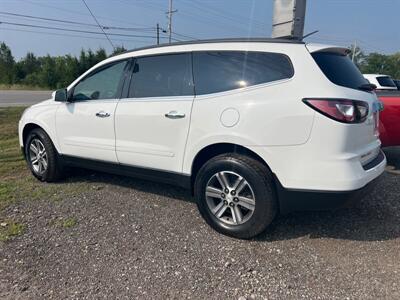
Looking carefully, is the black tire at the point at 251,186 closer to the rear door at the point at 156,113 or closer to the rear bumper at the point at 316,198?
the rear bumper at the point at 316,198

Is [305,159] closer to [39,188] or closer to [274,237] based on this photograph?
[274,237]

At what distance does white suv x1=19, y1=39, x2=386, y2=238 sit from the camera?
2805 mm

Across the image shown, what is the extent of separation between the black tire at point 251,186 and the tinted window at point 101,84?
1.60m

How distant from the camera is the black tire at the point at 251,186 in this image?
119 inches

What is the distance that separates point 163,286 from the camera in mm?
2551

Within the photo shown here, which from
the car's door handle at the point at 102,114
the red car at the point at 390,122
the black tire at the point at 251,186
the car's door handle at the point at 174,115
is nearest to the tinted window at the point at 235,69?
the car's door handle at the point at 174,115

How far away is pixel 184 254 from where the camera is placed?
298 cm

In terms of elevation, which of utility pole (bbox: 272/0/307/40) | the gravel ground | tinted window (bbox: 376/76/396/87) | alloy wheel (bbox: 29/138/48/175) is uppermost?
utility pole (bbox: 272/0/307/40)

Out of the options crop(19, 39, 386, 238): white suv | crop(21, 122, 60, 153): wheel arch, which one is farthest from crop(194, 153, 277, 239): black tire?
crop(21, 122, 60, 153): wheel arch

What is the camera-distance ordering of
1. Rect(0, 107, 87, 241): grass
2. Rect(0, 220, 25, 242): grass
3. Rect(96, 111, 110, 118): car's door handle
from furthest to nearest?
1. Rect(96, 111, 110, 118): car's door handle
2. Rect(0, 107, 87, 241): grass
3. Rect(0, 220, 25, 242): grass

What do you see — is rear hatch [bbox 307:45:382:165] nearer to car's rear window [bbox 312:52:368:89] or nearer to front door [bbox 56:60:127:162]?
car's rear window [bbox 312:52:368:89]

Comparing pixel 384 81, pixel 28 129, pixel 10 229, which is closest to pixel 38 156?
pixel 28 129

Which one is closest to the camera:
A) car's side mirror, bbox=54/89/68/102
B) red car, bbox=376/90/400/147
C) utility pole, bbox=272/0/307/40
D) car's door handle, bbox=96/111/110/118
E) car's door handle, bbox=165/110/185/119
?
car's door handle, bbox=165/110/185/119

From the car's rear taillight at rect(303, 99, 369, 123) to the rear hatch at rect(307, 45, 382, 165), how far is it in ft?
0.12
